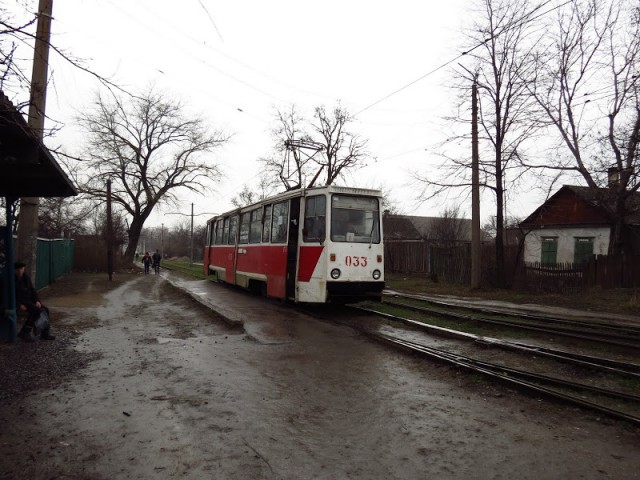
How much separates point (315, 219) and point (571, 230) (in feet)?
76.4

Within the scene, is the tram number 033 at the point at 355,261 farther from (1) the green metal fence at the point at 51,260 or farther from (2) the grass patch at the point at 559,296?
(1) the green metal fence at the point at 51,260

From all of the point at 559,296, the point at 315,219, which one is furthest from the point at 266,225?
the point at 559,296

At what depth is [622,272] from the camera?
1942cm

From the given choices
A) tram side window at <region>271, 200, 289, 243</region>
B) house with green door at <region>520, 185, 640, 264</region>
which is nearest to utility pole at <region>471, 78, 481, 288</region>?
house with green door at <region>520, 185, 640, 264</region>

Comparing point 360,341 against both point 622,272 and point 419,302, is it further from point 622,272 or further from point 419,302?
point 622,272

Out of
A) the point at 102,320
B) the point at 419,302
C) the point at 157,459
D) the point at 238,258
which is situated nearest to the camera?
the point at 157,459

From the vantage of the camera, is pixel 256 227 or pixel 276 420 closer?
pixel 276 420

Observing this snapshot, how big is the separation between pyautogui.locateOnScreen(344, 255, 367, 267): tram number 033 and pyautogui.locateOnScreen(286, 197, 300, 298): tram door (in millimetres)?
1619

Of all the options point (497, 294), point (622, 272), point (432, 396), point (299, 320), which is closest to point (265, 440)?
point (432, 396)

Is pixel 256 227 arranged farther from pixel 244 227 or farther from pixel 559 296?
pixel 559 296

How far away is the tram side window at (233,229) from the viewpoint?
60.4 ft

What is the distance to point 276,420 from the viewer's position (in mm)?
4789

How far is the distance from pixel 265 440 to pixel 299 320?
23.1ft

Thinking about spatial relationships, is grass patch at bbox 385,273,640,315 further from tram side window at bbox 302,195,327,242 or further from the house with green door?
the house with green door
